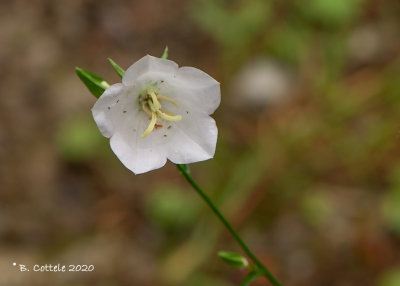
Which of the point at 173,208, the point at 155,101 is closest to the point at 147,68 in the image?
the point at 155,101

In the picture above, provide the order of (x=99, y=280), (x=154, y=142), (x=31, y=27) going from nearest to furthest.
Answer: (x=154, y=142) < (x=99, y=280) < (x=31, y=27)

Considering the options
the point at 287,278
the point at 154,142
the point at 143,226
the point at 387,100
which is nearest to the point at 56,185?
the point at 143,226

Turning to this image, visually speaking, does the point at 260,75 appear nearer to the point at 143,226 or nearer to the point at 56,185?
the point at 143,226

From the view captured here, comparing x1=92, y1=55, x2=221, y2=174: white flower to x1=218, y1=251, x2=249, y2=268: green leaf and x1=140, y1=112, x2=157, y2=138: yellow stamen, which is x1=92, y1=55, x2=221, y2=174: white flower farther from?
x1=218, y1=251, x2=249, y2=268: green leaf

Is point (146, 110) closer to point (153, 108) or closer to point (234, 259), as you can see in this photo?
point (153, 108)

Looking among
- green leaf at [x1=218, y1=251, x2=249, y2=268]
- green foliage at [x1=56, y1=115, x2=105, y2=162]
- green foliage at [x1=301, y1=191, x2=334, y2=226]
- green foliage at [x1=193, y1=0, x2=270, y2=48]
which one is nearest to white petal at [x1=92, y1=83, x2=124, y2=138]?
green leaf at [x1=218, y1=251, x2=249, y2=268]
